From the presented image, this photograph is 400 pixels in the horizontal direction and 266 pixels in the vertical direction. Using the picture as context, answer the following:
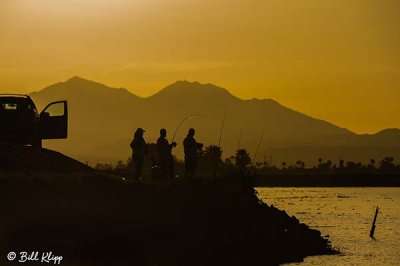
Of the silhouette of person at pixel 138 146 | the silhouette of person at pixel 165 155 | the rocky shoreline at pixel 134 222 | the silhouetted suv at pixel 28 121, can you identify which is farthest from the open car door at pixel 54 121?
the silhouette of person at pixel 138 146

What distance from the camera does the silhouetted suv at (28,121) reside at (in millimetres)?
42594

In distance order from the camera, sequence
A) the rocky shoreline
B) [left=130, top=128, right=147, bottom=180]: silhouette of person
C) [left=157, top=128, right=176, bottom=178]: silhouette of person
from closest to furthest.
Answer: the rocky shoreline, [left=157, top=128, right=176, bottom=178]: silhouette of person, [left=130, top=128, right=147, bottom=180]: silhouette of person

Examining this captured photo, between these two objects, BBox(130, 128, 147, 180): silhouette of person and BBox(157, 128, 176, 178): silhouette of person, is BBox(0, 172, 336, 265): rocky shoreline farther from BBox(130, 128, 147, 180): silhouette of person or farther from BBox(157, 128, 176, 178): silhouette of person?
BBox(130, 128, 147, 180): silhouette of person

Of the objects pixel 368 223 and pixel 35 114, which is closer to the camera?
pixel 35 114

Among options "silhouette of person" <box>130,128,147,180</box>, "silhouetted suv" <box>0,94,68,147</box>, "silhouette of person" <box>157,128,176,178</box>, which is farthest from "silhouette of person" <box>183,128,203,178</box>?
"silhouetted suv" <box>0,94,68,147</box>

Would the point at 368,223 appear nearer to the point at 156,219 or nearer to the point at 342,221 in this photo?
the point at 342,221

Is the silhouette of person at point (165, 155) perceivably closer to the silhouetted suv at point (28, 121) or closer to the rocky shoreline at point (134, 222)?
the rocky shoreline at point (134, 222)

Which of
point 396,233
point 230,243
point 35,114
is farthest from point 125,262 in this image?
point 396,233

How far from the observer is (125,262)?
28.1 m

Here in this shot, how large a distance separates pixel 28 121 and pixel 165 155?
7.58m

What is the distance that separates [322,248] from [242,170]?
578 cm

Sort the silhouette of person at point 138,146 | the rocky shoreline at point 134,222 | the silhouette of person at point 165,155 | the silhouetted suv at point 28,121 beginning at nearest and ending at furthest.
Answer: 1. the rocky shoreline at point 134,222
2. the silhouette of person at point 165,155
3. the silhouette of person at point 138,146
4. the silhouetted suv at point 28,121

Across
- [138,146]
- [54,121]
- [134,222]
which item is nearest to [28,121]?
[54,121]

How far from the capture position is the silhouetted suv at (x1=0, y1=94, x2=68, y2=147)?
42594 mm
